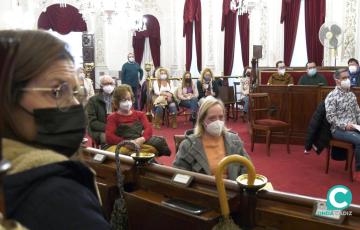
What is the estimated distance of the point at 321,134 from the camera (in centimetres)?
502

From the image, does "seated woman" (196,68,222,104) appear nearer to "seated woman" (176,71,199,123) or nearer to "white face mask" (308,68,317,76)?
"seated woman" (176,71,199,123)

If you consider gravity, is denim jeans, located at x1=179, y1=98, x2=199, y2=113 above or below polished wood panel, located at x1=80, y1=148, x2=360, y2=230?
below

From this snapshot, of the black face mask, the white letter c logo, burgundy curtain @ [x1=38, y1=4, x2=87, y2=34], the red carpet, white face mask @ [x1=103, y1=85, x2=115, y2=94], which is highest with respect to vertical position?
burgundy curtain @ [x1=38, y1=4, x2=87, y2=34]

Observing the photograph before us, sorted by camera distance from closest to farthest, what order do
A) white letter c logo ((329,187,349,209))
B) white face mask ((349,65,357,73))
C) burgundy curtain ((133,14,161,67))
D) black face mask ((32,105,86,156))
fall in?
black face mask ((32,105,86,156)) → white letter c logo ((329,187,349,209)) → white face mask ((349,65,357,73)) → burgundy curtain ((133,14,161,67))

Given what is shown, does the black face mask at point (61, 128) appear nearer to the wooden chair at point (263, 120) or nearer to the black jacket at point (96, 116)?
the black jacket at point (96, 116)

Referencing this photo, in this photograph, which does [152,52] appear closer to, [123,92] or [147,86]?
[147,86]

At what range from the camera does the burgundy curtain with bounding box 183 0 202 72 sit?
12.7 meters

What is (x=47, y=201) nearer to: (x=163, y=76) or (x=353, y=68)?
(x=353, y=68)

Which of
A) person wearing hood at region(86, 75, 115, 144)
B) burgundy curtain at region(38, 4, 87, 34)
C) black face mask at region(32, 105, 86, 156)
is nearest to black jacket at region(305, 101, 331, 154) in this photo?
person wearing hood at region(86, 75, 115, 144)

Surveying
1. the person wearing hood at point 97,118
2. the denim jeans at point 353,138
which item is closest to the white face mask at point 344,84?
the denim jeans at point 353,138

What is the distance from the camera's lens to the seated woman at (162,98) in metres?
8.78

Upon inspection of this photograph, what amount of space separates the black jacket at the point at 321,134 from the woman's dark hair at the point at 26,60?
14.7ft

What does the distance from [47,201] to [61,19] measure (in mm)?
13091

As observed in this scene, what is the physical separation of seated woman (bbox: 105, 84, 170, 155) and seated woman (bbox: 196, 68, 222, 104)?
14.0 feet
